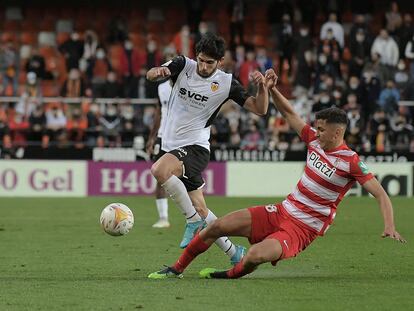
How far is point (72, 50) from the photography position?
87.6 ft

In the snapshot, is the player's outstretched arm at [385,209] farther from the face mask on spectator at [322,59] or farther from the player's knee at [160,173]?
→ the face mask on spectator at [322,59]

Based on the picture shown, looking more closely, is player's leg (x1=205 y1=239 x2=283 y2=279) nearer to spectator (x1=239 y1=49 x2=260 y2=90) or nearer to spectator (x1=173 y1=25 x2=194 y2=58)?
spectator (x1=239 y1=49 x2=260 y2=90)

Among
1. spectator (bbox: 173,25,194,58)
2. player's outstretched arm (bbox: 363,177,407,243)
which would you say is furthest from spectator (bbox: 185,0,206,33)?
player's outstretched arm (bbox: 363,177,407,243)

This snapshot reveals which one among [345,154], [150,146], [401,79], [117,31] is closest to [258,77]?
[345,154]

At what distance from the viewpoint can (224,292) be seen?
327 inches

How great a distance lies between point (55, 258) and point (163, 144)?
5.48 ft

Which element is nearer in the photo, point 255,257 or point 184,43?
point 255,257

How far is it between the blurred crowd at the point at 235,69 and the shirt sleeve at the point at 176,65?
12.3 m

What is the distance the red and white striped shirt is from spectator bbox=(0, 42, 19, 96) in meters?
18.2

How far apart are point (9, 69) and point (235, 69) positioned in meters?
5.70

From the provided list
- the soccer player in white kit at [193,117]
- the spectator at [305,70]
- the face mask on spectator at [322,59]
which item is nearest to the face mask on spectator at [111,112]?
the spectator at [305,70]

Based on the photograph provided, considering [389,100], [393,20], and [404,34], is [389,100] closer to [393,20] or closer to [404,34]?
[404,34]

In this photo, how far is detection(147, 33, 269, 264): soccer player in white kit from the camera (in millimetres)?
10172

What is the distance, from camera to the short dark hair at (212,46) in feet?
32.6
